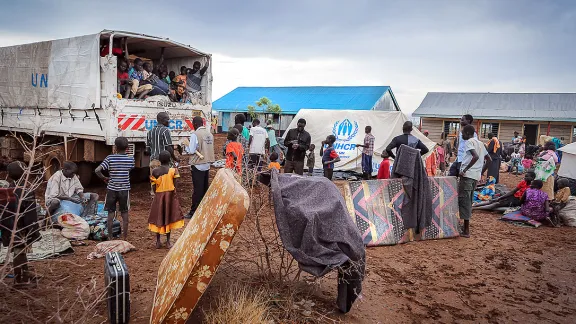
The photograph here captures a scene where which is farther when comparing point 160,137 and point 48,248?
point 160,137

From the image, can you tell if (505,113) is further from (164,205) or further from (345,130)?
(164,205)

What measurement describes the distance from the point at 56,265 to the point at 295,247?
121 inches

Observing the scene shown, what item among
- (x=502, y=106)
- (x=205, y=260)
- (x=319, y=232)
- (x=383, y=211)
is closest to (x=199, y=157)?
(x=383, y=211)

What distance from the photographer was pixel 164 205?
16.8 feet

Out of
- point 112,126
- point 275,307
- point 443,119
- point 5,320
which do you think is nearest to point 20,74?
point 112,126

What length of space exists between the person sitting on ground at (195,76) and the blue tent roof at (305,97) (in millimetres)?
16939

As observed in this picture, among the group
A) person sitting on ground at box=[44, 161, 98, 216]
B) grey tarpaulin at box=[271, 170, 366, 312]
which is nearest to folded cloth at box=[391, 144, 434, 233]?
grey tarpaulin at box=[271, 170, 366, 312]

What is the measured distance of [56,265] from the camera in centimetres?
465

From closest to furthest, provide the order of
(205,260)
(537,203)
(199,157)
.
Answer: (205,260)
(199,157)
(537,203)

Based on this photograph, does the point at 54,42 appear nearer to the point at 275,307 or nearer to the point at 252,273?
the point at 252,273

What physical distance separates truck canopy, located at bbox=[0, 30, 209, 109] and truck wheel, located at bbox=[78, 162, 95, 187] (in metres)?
1.28

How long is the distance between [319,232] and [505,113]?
2468 centimetres

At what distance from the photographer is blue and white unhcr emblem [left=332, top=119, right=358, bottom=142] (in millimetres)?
13641

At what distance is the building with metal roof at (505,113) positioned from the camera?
918 inches
